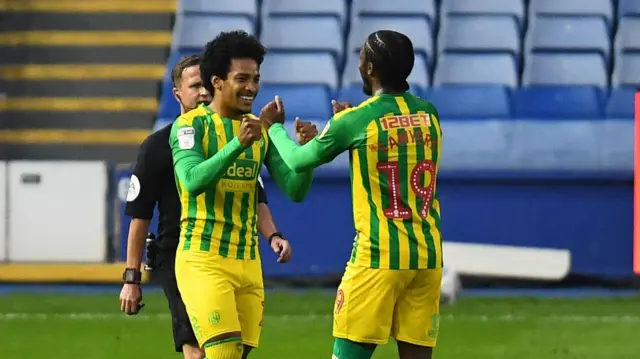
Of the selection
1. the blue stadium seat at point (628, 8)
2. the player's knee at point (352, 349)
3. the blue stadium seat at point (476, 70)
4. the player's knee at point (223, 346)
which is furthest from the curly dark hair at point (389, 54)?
the blue stadium seat at point (628, 8)

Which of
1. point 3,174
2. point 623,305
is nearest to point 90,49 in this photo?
point 3,174

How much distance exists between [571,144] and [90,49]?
17.6 feet

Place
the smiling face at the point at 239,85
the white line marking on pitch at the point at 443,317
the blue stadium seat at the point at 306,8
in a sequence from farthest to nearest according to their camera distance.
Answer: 1. the blue stadium seat at the point at 306,8
2. the white line marking on pitch at the point at 443,317
3. the smiling face at the point at 239,85

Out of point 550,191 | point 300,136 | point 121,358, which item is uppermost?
point 300,136

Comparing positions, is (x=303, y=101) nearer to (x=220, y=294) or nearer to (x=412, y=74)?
(x=412, y=74)

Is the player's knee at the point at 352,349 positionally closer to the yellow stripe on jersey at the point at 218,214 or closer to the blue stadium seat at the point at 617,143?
the yellow stripe on jersey at the point at 218,214

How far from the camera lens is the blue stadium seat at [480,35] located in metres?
13.7

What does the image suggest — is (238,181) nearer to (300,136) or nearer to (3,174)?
(300,136)

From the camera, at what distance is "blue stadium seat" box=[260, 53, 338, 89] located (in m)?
13.5

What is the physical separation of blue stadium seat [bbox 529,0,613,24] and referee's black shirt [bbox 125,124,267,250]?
9004 millimetres

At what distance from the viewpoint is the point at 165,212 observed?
219 inches

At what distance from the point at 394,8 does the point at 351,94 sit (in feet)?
5.36

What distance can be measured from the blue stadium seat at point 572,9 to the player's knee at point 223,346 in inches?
379

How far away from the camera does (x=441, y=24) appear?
14.1 meters
